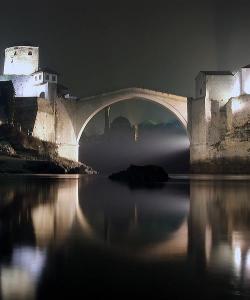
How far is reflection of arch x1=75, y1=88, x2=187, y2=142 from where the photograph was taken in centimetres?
4881

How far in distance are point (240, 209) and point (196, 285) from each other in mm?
5388

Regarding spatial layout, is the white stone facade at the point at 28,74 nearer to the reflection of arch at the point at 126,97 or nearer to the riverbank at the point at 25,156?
the reflection of arch at the point at 126,97

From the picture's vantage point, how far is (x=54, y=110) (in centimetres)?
4569

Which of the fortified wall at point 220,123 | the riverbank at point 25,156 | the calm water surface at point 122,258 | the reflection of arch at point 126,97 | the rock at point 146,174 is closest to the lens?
the calm water surface at point 122,258

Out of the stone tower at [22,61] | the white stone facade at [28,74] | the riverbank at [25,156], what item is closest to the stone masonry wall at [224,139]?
the riverbank at [25,156]

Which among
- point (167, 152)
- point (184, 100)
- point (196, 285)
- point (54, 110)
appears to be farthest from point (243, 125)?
point (196, 285)

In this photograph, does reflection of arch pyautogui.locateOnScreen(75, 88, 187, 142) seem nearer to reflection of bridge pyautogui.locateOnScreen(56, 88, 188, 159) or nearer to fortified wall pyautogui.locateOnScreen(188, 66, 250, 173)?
reflection of bridge pyautogui.locateOnScreen(56, 88, 188, 159)

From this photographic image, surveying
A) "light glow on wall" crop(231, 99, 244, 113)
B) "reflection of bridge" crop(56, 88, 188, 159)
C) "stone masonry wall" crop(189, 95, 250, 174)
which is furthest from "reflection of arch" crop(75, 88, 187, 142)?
"light glow on wall" crop(231, 99, 244, 113)

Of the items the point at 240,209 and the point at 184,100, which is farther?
the point at 184,100

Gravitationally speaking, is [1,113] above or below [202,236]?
above

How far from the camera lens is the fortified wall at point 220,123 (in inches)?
1581

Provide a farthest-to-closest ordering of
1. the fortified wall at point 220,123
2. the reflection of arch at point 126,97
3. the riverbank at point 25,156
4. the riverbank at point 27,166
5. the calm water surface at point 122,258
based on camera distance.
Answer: the reflection of arch at point 126,97
the fortified wall at point 220,123
the riverbank at point 25,156
the riverbank at point 27,166
the calm water surface at point 122,258

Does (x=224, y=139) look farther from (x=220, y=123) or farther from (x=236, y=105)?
(x=236, y=105)

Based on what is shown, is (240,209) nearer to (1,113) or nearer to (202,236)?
(202,236)
